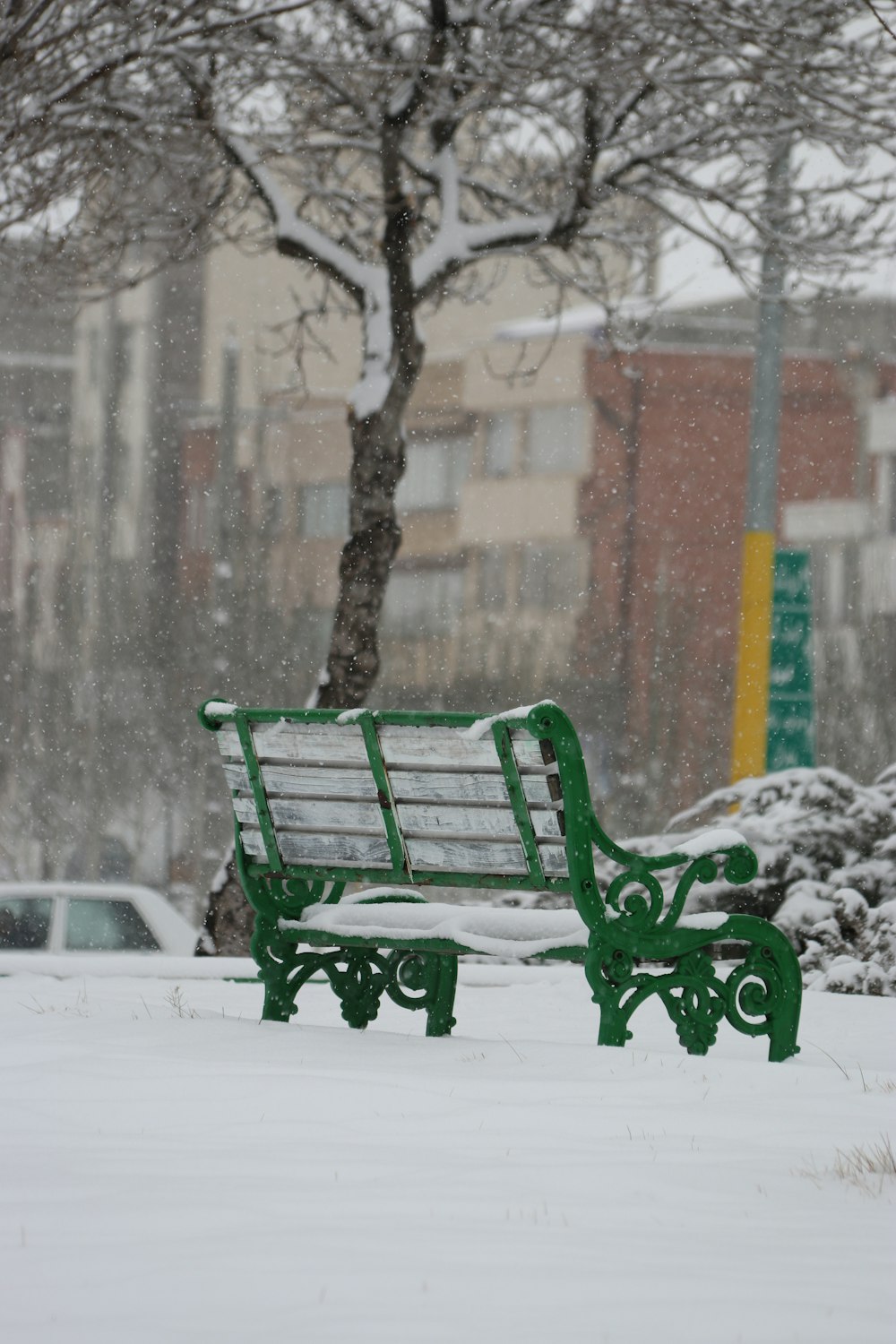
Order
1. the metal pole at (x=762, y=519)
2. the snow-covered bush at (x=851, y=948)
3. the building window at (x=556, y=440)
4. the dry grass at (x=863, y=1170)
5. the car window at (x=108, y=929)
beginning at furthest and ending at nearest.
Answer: the building window at (x=556, y=440)
the car window at (x=108, y=929)
the metal pole at (x=762, y=519)
the snow-covered bush at (x=851, y=948)
the dry grass at (x=863, y=1170)

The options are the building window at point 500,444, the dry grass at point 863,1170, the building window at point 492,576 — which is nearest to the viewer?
the dry grass at point 863,1170

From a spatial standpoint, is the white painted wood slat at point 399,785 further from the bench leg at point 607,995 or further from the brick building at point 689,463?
the brick building at point 689,463

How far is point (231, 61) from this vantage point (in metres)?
11.1

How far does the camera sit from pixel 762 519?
14.0 metres

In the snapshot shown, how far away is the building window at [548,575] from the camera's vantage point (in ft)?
145

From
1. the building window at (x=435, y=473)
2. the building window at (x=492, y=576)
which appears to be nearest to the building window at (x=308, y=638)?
the building window at (x=492, y=576)

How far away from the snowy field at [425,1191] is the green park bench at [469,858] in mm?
263

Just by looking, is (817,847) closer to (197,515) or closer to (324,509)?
(197,515)

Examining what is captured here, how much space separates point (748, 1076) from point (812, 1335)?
7.65ft

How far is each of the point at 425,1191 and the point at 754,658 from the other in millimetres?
10330

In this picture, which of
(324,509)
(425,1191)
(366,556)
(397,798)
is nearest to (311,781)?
(397,798)

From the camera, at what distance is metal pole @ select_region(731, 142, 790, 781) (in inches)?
522

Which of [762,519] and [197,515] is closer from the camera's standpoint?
[762,519]

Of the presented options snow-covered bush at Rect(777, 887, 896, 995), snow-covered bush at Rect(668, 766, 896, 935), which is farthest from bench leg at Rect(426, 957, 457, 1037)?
snow-covered bush at Rect(668, 766, 896, 935)
